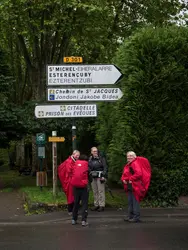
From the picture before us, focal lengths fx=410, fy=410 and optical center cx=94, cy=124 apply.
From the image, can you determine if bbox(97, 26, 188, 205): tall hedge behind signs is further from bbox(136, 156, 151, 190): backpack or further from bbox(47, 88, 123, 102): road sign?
bbox(136, 156, 151, 190): backpack

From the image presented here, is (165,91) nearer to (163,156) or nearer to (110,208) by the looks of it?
(163,156)

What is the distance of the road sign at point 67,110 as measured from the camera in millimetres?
11211

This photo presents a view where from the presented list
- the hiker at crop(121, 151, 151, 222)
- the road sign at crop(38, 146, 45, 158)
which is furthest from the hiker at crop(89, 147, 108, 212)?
the road sign at crop(38, 146, 45, 158)

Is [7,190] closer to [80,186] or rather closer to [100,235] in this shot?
[80,186]

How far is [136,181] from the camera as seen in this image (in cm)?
964

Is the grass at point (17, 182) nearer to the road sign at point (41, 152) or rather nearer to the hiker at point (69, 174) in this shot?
the road sign at point (41, 152)

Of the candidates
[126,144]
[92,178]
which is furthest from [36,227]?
[126,144]

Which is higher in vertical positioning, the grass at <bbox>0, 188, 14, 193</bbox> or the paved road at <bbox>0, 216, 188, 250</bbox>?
the grass at <bbox>0, 188, 14, 193</bbox>

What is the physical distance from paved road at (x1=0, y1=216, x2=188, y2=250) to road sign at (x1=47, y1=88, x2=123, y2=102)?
3.29 meters

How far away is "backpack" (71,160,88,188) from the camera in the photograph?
9234 mm

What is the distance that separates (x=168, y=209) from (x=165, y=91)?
127 inches

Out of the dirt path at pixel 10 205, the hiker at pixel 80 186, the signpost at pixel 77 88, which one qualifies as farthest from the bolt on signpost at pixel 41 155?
the hiker at pixel 80 186

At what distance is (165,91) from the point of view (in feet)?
37.1

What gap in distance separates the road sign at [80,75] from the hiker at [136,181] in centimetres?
260
